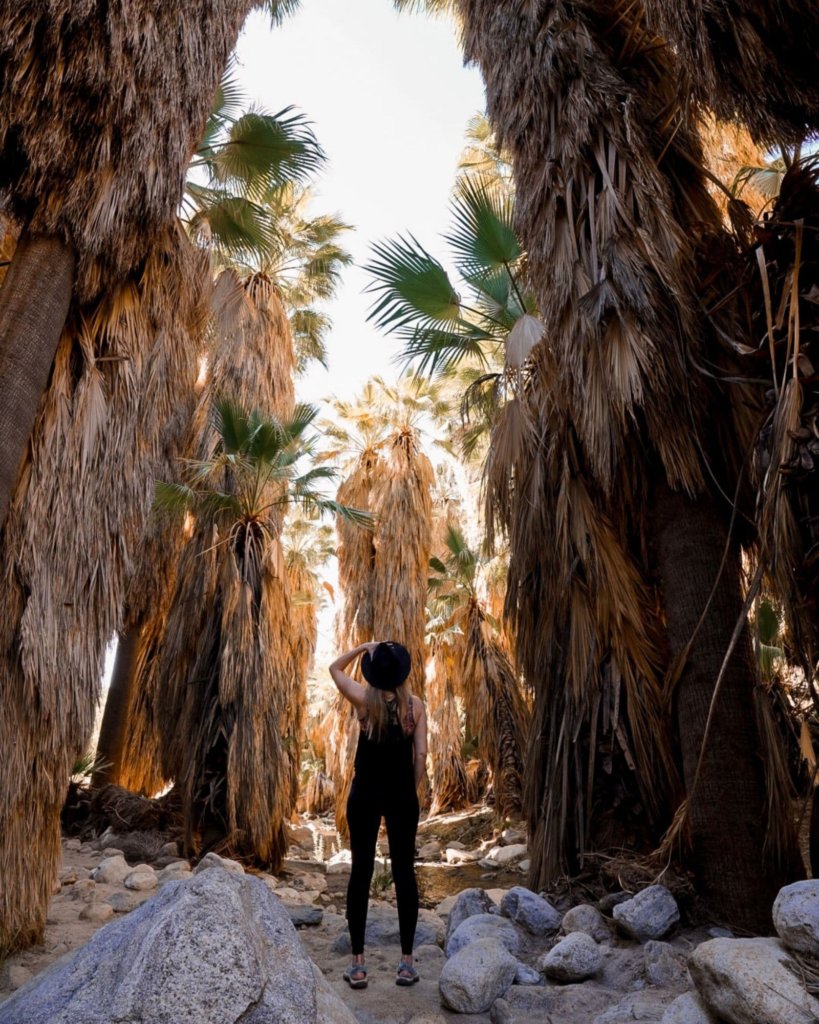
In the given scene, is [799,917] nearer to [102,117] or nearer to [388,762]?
[388,762]

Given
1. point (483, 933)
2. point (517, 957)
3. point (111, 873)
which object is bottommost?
point (111, 873)

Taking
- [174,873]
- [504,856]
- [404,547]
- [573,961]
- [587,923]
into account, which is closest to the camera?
[573,961]

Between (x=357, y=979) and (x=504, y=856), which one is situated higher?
(x=357, y=979)

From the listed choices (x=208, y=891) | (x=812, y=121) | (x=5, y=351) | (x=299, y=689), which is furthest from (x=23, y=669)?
(x=299, y=689)

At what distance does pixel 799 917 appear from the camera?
2.91m

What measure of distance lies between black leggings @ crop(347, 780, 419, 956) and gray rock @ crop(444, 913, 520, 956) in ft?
2.29

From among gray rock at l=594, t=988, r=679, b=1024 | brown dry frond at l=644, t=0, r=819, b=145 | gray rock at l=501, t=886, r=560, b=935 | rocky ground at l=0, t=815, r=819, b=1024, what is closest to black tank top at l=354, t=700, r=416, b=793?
rocky ground at l=0, t=815, r=819, b=1024

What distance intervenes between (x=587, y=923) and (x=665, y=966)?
0.74 metres

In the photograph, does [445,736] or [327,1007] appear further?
[445,736]

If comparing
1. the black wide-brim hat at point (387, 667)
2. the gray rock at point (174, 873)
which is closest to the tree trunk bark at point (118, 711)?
the gray rock at point (174, 873)

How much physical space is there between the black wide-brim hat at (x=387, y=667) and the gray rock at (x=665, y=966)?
198 cm

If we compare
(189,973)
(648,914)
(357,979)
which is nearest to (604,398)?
(648,914)

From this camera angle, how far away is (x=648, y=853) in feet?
17.5

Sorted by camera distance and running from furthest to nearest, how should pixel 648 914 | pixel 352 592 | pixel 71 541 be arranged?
1. pixel 352 592
2. pixel 71 541
3. pixel 648 914
